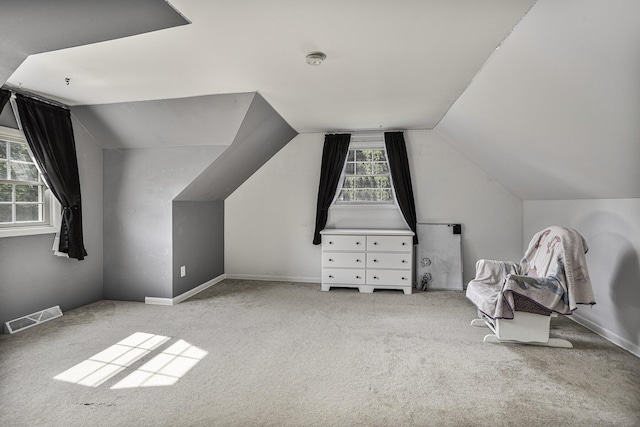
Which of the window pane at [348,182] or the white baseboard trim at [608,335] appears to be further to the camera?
the window pane at [348,182]

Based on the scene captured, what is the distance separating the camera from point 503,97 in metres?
2.77

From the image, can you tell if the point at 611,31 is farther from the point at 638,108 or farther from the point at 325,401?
the point at 325,401

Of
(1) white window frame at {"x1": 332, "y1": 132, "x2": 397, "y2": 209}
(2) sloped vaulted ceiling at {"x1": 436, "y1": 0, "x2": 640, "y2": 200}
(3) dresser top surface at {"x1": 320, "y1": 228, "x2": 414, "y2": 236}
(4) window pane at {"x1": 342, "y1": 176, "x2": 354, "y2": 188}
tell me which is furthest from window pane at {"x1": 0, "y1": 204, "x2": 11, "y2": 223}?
(2) sloped vaulted ceiling at {"x1": 436, "y1": 0, "x2": 640, "y2": 200}

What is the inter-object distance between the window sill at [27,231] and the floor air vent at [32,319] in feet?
2.52

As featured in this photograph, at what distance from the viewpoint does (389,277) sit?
445 cm

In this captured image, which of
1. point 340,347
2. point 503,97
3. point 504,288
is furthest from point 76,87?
point 504,288

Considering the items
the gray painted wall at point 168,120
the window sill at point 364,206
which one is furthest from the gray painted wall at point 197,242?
the window sill at point 364,206

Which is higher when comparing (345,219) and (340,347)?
(345,219)

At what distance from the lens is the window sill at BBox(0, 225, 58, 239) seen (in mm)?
3004

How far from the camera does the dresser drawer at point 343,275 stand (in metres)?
4.51

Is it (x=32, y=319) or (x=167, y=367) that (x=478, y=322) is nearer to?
(x=167, y=367)

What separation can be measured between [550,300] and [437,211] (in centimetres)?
230

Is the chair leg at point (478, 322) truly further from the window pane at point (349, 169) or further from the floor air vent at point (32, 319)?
the floor air vent at point (32, 319)

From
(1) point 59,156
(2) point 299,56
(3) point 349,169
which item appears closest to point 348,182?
(3) point 349,169
